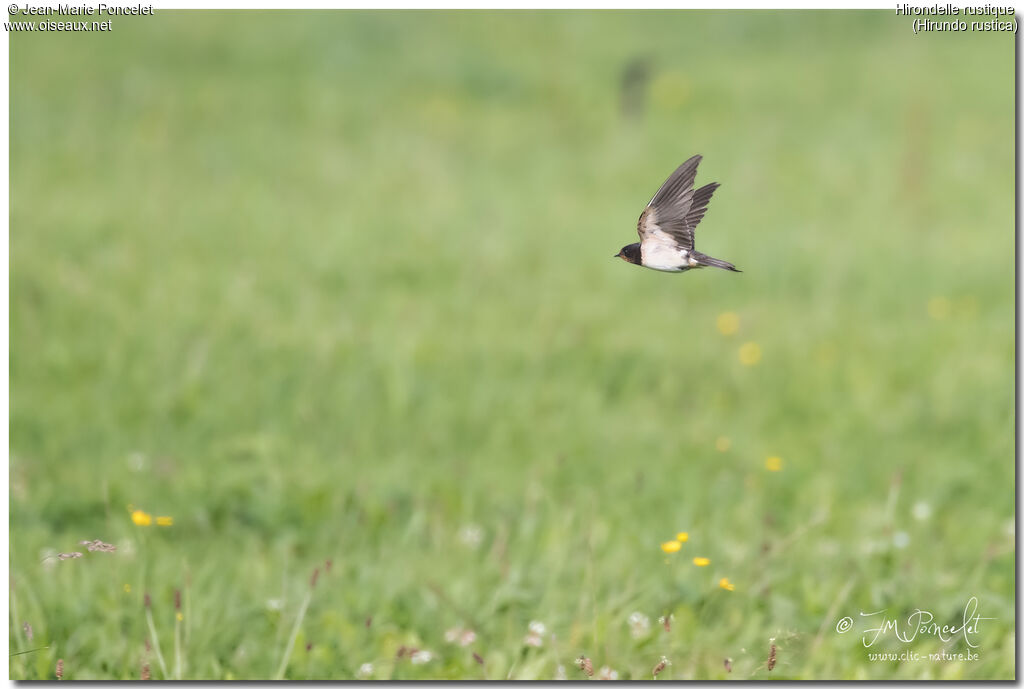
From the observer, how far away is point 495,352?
4543mm

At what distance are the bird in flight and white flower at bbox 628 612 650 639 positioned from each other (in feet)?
5.07

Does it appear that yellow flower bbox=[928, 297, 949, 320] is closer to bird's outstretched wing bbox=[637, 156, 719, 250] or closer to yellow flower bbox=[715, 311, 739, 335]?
yellow flower bbox=[715, 311, 739, 335]

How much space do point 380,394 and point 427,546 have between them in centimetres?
110

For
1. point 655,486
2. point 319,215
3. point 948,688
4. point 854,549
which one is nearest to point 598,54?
point 319,215

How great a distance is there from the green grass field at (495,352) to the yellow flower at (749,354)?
0.9 inches

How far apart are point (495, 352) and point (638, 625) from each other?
2117 millimetres

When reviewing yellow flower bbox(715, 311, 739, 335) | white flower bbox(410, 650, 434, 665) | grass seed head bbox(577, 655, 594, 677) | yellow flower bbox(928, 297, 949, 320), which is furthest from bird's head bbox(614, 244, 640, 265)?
yellow flower bbox(928, 297, 949, 320)

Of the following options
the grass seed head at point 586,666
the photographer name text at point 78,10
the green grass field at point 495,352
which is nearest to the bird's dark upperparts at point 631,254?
the grass seed head at point 586,666

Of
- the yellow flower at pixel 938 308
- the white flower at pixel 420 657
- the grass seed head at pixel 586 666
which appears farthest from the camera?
the yellow flower at pixel 938 308

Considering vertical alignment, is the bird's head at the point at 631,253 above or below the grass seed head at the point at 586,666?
above

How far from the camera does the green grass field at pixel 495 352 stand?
2.73 m

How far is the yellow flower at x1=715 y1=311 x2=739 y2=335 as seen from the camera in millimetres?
4905

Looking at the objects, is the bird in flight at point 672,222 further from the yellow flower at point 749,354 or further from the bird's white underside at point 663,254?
the yellow flower at point 749,354

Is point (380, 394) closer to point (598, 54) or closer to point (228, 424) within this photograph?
point (228, 424)
